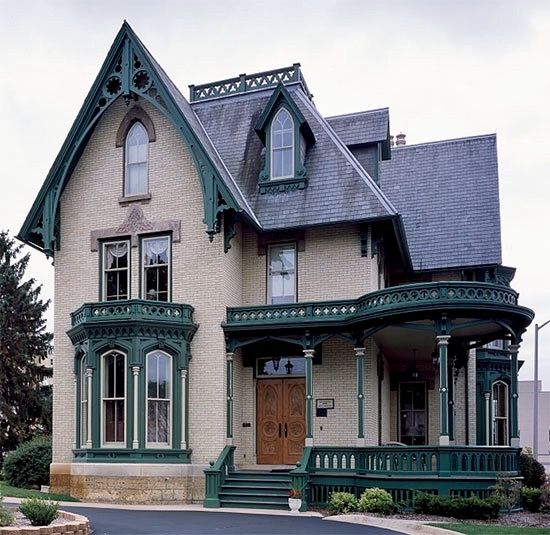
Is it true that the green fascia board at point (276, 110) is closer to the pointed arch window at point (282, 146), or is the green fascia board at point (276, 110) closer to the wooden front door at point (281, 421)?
the pointed arch window at point (282, 146)

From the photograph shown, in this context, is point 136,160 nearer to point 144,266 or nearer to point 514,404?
point 144,266

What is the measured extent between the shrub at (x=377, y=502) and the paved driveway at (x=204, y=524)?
1.32m

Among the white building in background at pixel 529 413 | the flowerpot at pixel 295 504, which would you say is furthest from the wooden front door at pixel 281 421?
the white building in background at pixel 529 413

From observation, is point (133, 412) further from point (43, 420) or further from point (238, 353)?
point (43, 420)

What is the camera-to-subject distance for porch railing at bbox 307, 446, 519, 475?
737 inches

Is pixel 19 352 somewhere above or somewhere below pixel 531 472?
above

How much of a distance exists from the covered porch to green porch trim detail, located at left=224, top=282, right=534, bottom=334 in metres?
0.03

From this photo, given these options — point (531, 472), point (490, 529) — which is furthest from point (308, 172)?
point (490, 529)

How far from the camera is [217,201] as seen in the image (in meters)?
22.2

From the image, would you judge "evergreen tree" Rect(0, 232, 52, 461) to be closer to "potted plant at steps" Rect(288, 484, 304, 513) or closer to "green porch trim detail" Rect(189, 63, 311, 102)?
"green porch trim detail" Rect(189, 63, 311, 102)

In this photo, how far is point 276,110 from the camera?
952 inches

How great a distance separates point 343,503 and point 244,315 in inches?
231

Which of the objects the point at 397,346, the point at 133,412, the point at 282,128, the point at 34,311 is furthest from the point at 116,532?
the point at 34,311

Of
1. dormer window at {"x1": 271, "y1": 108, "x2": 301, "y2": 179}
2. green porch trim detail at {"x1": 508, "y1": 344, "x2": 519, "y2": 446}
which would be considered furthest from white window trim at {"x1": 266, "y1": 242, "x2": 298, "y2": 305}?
green porch trim detail at {"x1": 508, "y1": 344, "x2": 519, "y2": 446}
